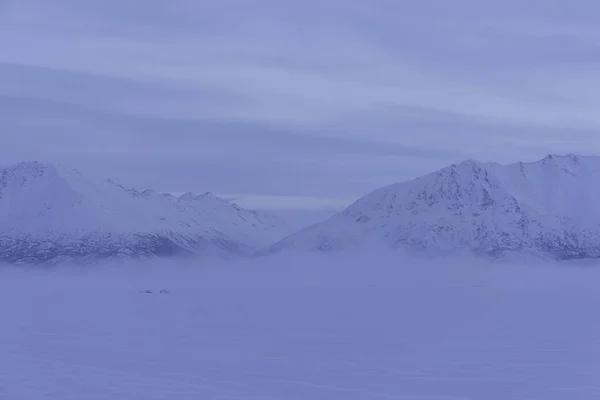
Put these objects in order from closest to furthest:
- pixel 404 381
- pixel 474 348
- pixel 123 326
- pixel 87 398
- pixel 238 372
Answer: pixel 87 398, pixel 404 381, pixel 238 372, pixel 474 348, pixel 123 326

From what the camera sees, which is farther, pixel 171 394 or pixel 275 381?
pixel 275 381

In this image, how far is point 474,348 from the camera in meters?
52.8

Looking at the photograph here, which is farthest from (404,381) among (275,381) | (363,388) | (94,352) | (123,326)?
(123,326)

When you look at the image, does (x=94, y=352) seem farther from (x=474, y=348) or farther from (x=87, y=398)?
(x=474, y=348)

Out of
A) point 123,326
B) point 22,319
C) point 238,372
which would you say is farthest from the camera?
point 22,319

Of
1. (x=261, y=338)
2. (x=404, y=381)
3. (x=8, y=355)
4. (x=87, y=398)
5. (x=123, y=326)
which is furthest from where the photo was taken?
(x=123, y=326)

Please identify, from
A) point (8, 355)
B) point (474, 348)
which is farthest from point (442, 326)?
point (8, 355)

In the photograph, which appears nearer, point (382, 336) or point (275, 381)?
point (275, 381)

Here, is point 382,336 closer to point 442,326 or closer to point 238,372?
point 442,326

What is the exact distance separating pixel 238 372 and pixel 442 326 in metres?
32.0

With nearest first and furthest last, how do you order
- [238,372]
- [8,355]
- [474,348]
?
[238,372], [8,355], [474,348]

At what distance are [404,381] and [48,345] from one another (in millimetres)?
25478

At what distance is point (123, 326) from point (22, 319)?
13795mm

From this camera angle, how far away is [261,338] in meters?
58.6
